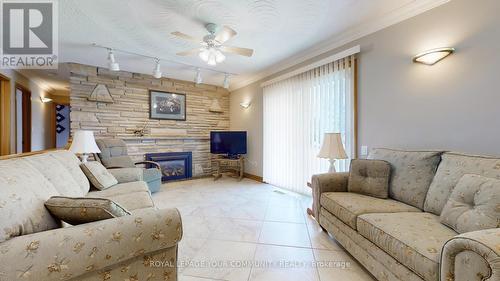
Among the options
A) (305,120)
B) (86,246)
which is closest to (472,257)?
(86,246)

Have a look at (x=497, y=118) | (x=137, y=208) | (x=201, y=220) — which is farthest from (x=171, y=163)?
(x=497, y=118)

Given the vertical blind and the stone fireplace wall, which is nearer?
the vertical blind

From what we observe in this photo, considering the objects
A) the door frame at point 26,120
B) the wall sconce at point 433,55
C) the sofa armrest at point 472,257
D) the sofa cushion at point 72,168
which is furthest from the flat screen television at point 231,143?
the door frame at point 26,120

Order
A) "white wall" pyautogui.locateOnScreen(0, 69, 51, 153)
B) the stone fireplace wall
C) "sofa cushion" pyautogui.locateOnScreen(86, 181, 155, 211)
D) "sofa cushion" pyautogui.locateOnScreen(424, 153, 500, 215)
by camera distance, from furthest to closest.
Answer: "white wall" pyautogui.locateOnScreen(0, 69, 51, 153) < the stone fireplace wall < "sofa cushion" pyautogui.locateOnScreen(86, 181, 155, 211) < "sofa cushion" pyautogui.locateOnScreen(424, 153, 500, 215)

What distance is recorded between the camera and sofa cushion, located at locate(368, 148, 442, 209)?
69.5 inches

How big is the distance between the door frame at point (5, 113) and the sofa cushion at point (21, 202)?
13.8ft

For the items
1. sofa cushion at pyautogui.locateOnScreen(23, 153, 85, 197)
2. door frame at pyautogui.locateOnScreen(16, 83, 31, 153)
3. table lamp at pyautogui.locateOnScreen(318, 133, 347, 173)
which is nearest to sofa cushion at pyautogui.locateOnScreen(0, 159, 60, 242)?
sofa cushion at pyautogui.locateOnScreen(23, 153, 85, 197)

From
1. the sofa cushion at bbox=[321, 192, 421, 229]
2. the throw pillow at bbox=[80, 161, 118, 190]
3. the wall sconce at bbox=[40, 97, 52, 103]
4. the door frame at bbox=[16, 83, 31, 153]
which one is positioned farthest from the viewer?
the wall sconce at bbox=[40, 97, 52, 103]

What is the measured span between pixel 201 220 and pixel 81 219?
167cm

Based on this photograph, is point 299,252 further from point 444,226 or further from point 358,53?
point 358,53

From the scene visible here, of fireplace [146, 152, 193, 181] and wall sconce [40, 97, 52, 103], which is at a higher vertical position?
wall sconce [40, 97, 52, 103]

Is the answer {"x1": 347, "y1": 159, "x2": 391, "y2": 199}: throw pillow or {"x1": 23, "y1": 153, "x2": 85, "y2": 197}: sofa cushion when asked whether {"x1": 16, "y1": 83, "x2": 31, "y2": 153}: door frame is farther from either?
{"x1": 347, "y1": 159, "x2": 391, "y2": 199}: throw pillow

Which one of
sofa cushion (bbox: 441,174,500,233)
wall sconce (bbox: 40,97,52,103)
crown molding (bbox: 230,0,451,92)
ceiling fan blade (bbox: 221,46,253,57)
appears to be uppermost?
crown molding (bbox: 230,0,451,92)

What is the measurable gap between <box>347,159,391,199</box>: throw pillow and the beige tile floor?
625 mm
